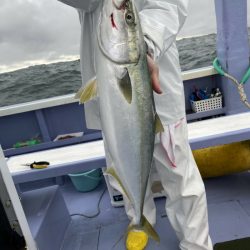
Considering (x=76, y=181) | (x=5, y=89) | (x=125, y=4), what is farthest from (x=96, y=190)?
(x=5, y=89)

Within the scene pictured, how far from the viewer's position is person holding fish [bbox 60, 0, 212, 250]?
3.25ft

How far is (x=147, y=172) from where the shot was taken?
48.1 inches

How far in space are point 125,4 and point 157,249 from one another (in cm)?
188

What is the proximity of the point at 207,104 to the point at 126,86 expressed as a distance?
2.85m

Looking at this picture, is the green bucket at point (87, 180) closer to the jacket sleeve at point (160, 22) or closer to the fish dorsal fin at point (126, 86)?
the jacket sleeve at point (160, 22)

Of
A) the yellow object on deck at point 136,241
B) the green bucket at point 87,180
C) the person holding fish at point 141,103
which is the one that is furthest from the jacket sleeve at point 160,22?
the green bucket at point 87,180

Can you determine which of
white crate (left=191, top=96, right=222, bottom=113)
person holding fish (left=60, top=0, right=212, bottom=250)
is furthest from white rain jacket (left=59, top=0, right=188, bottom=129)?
white crate (left=191, top=96, right=222, bottom=113)

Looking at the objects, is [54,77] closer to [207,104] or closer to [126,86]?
[207,104]

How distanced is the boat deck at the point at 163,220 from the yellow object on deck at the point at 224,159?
0.19 m

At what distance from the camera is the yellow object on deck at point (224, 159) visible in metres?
2.66

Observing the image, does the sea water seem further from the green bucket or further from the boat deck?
the boat deck

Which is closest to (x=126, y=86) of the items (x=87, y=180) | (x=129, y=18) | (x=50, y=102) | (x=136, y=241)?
(x=129, y=18)

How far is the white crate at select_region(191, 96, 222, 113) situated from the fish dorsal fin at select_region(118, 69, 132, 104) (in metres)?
2.76

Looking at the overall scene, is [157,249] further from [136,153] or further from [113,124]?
[113,124]
